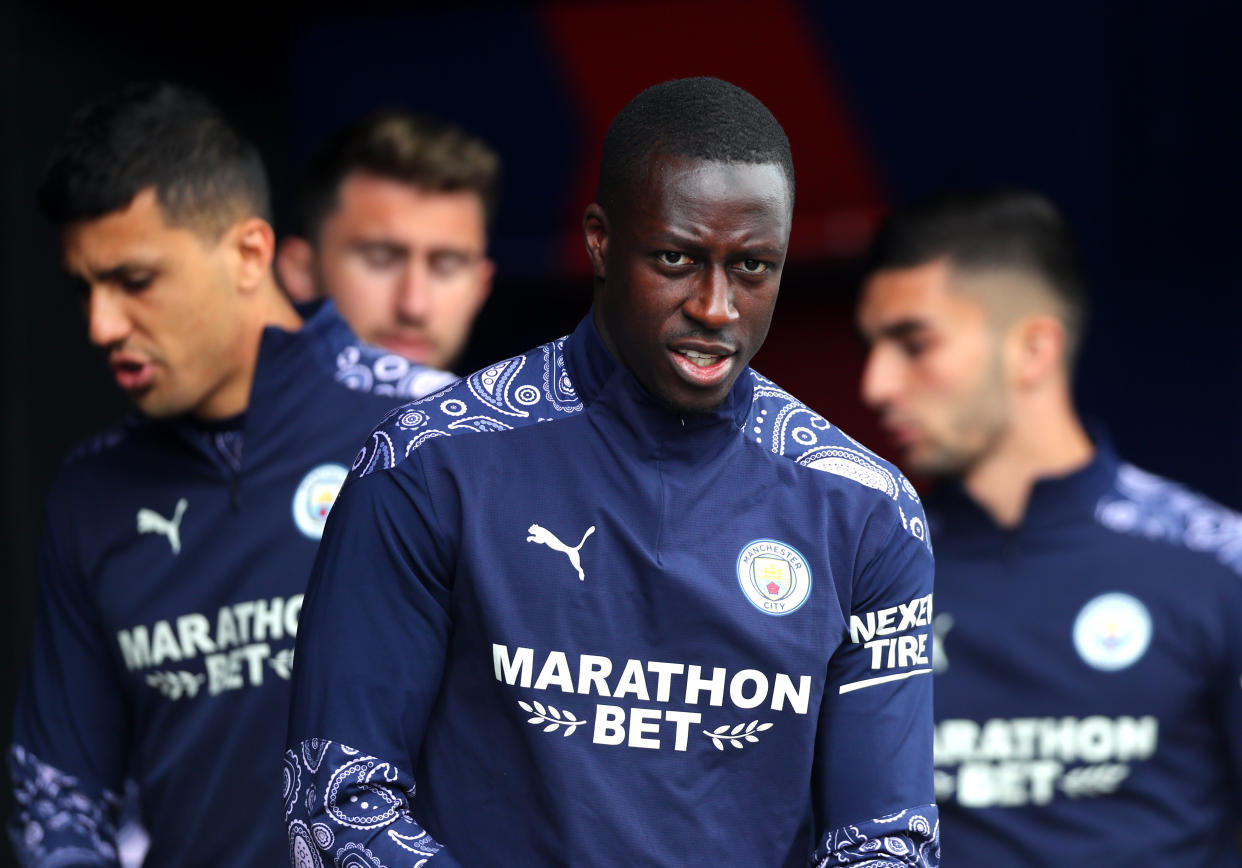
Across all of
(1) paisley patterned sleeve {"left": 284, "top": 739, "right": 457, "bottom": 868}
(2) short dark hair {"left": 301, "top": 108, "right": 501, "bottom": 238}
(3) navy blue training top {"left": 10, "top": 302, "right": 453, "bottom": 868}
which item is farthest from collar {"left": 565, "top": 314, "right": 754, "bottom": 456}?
(2) short dark hair {"left": 301, "top": 108, "right": 501, "bottom": 238}

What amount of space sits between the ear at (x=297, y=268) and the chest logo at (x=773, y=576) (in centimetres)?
218

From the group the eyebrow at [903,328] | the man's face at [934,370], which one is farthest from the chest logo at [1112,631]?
the eyebrow at [903,328]

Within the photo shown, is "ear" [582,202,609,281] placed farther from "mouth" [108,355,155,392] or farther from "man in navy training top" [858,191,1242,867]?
"man in navy training top" [858,191,1242,867]

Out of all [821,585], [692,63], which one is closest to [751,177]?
[821,585]

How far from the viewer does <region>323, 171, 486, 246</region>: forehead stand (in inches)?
146

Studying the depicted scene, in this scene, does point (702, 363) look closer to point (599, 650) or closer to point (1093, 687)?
point (599, 650)

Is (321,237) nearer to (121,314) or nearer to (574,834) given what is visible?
(121,314)

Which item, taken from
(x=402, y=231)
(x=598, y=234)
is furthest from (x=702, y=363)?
(x=402, y=231)

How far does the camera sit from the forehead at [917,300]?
3.60 m

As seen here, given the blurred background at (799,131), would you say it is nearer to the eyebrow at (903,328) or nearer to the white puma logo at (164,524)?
the eyebrow at (903,328)

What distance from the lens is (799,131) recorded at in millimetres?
4758

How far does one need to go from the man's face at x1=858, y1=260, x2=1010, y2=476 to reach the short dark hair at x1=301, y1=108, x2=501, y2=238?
962mm

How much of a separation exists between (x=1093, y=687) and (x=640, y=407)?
1749mm

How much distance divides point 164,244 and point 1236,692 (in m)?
2.18
